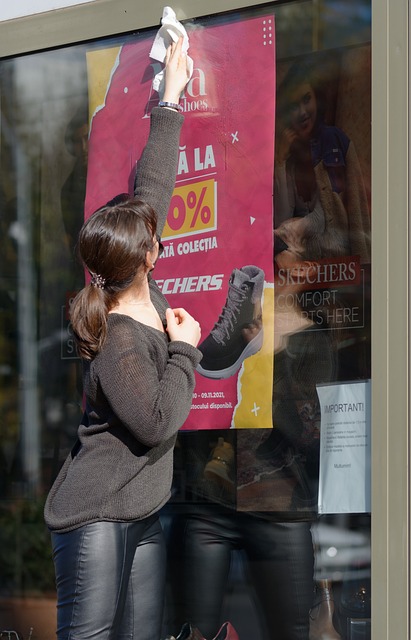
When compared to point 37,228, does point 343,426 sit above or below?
below

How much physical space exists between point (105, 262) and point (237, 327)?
97 cm

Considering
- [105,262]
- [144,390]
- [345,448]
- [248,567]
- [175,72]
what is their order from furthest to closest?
[248,567], [175,72], [345,448], [105,262], [144,390]

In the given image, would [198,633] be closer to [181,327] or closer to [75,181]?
[181,327]

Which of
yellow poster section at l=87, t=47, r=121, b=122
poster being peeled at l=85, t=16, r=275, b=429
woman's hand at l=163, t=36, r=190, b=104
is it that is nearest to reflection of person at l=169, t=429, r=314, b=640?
poster being peeled at l=85, t=16, r=275, b=429

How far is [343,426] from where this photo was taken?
3.11m

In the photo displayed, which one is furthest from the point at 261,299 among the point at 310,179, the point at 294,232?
the point at 310,179

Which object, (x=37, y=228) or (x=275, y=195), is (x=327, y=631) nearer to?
(x=275, y=195)

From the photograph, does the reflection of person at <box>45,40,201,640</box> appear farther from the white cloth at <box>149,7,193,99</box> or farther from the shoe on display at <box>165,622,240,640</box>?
the white cloth at <box>149,7,193,99</box>

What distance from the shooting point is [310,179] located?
331 cm

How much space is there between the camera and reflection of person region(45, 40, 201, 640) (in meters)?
2.45

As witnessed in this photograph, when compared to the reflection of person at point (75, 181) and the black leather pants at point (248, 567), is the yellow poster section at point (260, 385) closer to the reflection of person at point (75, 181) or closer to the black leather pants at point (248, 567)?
the black leather pants at point (248, 567)

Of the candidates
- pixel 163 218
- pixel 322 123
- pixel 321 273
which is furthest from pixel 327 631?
pixel 322 123

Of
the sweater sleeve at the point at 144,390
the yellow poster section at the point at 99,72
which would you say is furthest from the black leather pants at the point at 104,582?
the yellow poster section at the point at 99,72
